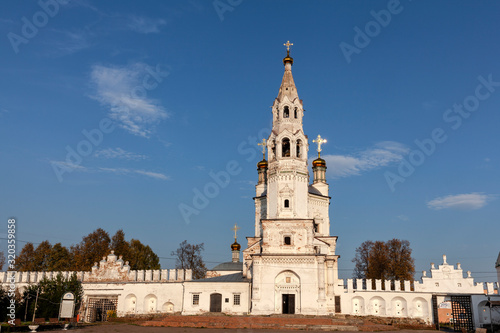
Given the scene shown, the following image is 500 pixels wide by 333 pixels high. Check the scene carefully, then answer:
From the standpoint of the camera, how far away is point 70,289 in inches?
1420

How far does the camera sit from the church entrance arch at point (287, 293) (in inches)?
1308

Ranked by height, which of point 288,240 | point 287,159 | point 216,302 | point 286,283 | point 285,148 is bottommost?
point 216,302

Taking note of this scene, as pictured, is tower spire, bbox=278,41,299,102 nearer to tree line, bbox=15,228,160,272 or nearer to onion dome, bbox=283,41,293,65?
onion dome, bbox=283,41,293,65

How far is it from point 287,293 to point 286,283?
2.48ft

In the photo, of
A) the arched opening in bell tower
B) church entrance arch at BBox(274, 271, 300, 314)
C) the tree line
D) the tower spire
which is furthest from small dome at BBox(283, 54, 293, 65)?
the tree line

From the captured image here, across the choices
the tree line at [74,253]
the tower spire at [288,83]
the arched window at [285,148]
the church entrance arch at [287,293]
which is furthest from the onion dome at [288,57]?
the tree line at [74,253]

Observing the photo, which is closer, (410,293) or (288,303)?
(288,303)

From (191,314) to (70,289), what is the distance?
10.7 meters

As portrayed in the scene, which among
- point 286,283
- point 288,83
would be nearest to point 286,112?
point 288,83

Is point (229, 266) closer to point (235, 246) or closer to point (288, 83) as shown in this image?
point (235, 246)

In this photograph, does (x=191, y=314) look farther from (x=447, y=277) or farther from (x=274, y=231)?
(x=447, y=277)

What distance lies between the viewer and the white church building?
110 feet

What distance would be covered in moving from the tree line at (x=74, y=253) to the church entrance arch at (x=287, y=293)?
2228cm

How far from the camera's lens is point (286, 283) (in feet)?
111
